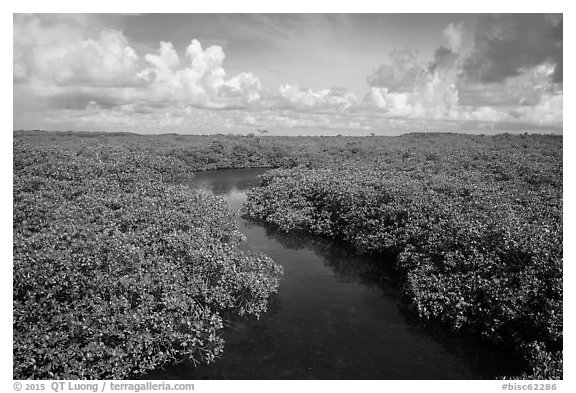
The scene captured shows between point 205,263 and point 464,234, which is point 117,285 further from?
point 464,234

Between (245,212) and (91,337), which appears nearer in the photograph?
(91,337)

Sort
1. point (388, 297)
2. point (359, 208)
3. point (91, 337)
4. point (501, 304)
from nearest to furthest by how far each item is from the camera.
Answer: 1. point (91, 337)
2. point (501, 304)
3. point (388, 297)
4. point (359, 208)

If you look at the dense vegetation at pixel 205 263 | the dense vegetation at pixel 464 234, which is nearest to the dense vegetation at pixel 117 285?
the dense vegetation at pixel 205 263

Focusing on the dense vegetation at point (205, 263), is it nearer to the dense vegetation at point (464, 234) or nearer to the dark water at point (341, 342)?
the dense vegetation at point (464, 234)

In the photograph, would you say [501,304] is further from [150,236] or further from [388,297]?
[150,236]

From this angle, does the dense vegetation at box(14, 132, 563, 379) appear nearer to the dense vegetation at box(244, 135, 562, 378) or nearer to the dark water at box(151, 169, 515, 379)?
the dense vegetation at box(244, 135, 562, 378)

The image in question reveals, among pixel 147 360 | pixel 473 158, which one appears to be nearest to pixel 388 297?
pixel 147 360

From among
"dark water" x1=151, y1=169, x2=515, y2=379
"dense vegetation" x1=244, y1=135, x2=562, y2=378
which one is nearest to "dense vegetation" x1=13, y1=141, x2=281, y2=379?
"dark water" x1=151, y1=169, x2=515, y2=379
